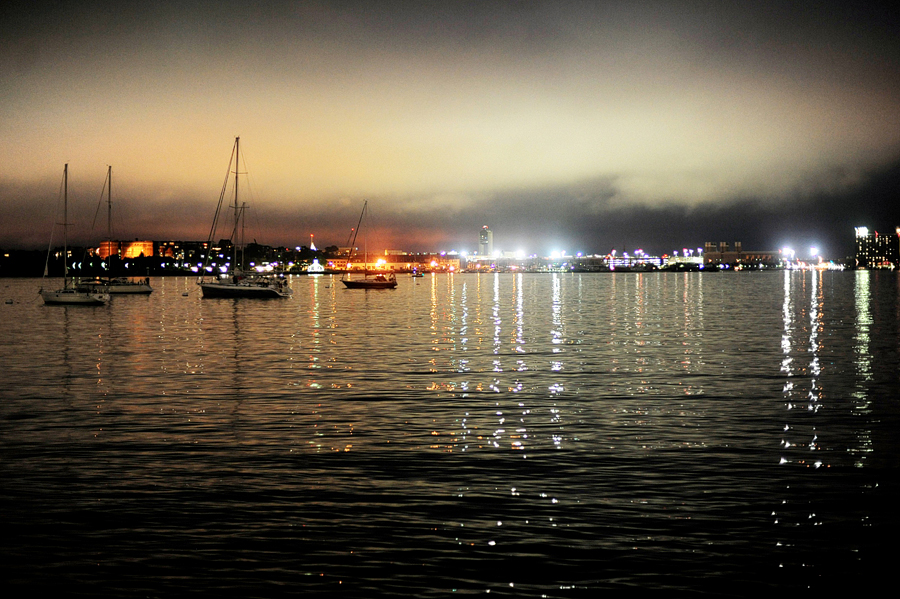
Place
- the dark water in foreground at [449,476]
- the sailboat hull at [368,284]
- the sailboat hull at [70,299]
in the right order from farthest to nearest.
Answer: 1. the sailboat hull at [368,284]
2. the sailboat hull at [70,299]
3. the dark water in foreground at [449,476]

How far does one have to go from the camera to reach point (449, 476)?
A: 15688mm

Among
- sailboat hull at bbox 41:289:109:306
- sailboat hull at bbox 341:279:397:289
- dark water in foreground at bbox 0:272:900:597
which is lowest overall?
dark water in foreground at bbox 0:272:900:597

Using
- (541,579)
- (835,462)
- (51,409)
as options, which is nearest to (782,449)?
(835,462)

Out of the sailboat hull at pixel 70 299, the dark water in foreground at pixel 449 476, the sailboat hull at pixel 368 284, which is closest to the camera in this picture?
the dark water in foreground at pixel 449 476

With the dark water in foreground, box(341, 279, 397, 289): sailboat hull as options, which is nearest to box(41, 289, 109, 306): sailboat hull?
box(341, 279, 397, 289): sailboat hull

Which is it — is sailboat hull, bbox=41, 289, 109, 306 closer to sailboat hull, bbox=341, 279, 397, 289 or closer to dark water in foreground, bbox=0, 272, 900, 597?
sailboat hull, bbox=341, 279, 397, 289

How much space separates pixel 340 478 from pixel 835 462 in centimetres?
1015

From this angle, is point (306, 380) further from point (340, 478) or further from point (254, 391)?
point (340, 478)

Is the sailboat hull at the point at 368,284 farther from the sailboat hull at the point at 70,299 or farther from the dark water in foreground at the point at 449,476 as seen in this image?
the dark water in foreground at the point at 449,476

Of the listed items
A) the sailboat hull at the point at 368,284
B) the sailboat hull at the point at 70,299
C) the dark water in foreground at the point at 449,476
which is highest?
the sailboat hull at the point at 368,284

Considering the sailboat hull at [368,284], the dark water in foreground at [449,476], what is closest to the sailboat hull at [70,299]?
the sailboat hull at [368,284]

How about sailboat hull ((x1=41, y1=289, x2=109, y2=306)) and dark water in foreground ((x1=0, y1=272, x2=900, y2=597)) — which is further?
sailboat hull ((x1=41, y1=289, x2=109, y2=306))

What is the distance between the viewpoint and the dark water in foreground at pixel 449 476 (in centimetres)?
1080

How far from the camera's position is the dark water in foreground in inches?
425
